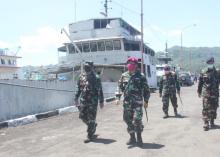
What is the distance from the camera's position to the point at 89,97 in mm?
9992

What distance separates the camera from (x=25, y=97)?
1816 cm

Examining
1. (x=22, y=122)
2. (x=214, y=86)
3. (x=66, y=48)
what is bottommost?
(x=22, y=122)

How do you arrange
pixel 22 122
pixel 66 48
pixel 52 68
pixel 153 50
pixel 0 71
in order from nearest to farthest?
pixel 22 122, pixel 52 68, pixel 66 48, pixel 153 50, pixel 0 71

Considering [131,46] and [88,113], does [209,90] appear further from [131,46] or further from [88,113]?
[131,46]

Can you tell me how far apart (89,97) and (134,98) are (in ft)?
4.47

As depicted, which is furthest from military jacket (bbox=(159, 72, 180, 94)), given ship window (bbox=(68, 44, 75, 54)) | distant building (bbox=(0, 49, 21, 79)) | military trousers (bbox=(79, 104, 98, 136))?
distant building (bbox=(0, 49, 21, 79))

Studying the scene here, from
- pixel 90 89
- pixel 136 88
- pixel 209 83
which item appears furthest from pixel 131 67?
pixel 209 83

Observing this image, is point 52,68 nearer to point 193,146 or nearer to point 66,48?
point 66,48

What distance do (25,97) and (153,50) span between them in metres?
36.5

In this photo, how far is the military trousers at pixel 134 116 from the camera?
29.6 feet

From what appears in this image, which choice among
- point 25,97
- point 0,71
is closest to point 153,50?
point 0,71

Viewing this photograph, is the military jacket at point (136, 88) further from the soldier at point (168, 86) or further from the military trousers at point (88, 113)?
the soldier at point (168, 86)

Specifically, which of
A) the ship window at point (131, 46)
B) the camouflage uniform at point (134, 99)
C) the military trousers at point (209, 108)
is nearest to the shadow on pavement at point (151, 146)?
the camouflage uniform at point (134, 99)

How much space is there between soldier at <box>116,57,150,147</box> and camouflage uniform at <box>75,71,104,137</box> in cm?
103
